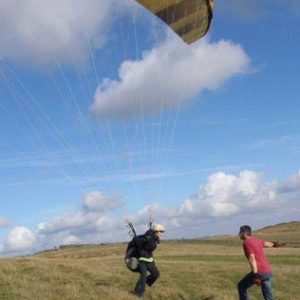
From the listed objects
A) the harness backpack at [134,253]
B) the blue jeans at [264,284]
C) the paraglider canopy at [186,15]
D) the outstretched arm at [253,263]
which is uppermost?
the paraglider canopy at [186,15]

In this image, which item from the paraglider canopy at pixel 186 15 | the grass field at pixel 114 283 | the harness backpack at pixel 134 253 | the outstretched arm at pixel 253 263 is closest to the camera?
the outstretched arm at pixel 253 263

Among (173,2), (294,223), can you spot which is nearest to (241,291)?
(173,2)

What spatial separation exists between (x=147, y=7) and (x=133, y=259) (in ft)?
20.5

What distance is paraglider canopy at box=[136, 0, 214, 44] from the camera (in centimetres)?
1333

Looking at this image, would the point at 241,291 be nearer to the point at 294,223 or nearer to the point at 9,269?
the point at 9,269

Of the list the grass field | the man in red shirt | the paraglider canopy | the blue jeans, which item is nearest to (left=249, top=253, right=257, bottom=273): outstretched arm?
the man in red shirt

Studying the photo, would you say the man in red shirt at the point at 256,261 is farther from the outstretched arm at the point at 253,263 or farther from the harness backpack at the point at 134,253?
the harness backpack at the point at 134,253

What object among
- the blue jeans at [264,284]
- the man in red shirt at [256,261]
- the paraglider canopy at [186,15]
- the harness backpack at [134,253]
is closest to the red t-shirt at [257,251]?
the man in red shirt at [256,261]

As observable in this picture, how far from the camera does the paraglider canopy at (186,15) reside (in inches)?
525

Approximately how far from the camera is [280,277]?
19.4 m

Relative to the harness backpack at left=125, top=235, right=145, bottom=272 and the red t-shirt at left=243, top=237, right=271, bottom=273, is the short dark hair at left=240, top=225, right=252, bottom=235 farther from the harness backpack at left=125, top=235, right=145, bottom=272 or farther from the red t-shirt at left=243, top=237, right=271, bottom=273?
the harness backpack at left=125, top=235, right=145, bottom=272

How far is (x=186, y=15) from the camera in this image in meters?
14.2

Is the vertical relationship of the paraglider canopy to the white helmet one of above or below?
above

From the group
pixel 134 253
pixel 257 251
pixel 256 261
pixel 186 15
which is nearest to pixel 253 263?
pixel 256 261
